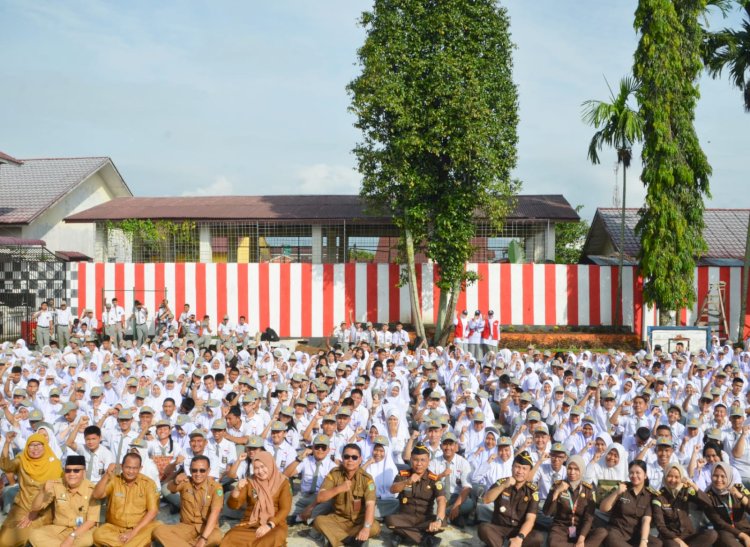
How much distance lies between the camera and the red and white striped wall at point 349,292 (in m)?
19.5

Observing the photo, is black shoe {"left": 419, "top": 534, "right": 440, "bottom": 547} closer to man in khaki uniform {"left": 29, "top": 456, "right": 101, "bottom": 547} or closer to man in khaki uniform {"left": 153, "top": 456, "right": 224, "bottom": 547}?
man in khaki uniform {"left": 153, "top": 456, "right": 224, "bottom": 547}

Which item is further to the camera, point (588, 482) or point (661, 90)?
point (661, 90)

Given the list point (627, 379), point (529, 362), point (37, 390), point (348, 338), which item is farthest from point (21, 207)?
point (627, 379)

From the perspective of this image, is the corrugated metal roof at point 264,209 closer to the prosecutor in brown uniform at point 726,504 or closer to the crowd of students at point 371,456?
the crowd of students at point 371,456

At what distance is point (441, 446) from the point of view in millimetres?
7918

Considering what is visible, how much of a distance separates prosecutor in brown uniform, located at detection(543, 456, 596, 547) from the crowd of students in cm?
2

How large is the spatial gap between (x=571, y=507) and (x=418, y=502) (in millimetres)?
1548

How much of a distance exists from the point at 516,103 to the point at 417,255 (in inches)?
226

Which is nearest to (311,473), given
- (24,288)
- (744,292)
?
(24,288)

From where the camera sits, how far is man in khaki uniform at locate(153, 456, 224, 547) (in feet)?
21.4

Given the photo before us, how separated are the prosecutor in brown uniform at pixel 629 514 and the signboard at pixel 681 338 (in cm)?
1030

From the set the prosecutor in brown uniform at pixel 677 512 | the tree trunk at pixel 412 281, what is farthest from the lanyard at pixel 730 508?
the tree trunk at pixel 412 281

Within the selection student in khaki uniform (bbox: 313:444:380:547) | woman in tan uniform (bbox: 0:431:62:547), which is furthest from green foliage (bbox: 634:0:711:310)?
woman in tan uniform (bbox: 0:431:62:547)

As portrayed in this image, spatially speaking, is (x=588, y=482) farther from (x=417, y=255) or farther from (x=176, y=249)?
(x=176, y=249)
